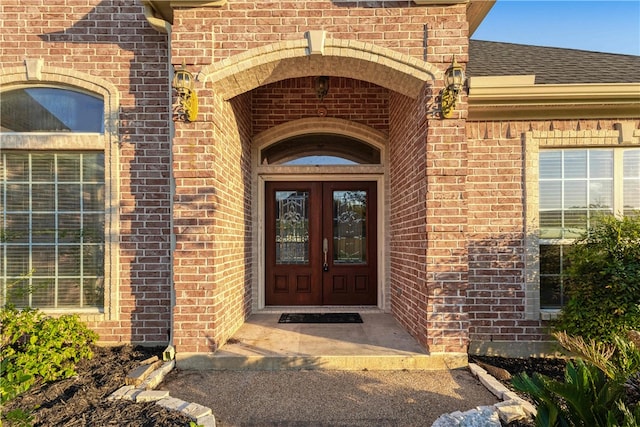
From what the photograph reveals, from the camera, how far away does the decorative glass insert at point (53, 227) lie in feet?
13.5

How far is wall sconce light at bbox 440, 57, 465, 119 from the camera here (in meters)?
3.37

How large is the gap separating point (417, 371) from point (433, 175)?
2.05 metres

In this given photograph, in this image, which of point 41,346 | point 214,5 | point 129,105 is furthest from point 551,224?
point 41,346

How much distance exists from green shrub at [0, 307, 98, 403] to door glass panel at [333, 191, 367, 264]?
11.5ft

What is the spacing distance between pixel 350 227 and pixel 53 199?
407 cm

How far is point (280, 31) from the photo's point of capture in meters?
3.59

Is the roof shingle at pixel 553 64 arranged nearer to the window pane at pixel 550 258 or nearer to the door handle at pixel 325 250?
the window pane at pixel 550 258

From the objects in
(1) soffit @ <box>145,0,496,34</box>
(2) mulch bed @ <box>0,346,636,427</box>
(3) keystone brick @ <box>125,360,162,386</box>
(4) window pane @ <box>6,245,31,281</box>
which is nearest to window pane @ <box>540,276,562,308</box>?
(2) mulch bed @ <box>0,346,636,427</box>

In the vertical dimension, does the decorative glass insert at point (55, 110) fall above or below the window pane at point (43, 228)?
above

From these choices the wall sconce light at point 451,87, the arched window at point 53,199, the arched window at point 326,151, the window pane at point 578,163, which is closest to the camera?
the wall sconce light at point 451,87

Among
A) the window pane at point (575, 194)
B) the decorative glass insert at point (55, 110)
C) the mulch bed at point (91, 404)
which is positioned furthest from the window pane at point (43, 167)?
the window pane at point (575, 194)

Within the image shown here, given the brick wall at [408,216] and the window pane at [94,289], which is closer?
the brick wall at [408,216]

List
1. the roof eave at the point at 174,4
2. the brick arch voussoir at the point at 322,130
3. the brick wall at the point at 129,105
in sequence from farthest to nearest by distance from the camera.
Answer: the brick arch voussoir at the point at 322,130 → the brick wall at the point at 129,105 → the roof eave at the point at 174,4

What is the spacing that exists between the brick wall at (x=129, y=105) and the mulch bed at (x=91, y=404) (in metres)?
0.73
